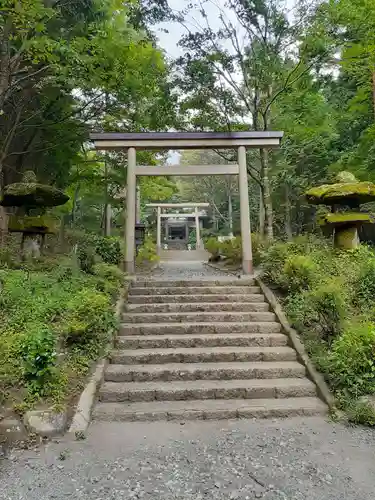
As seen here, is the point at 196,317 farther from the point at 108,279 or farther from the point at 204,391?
the point at 108,279

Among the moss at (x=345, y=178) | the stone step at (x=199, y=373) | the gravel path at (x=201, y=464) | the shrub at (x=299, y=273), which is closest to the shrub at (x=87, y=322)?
the stone step at (x=199, y=373)

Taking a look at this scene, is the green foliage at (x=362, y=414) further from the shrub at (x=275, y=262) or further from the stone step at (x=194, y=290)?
the stone step at (x=194, y=290)

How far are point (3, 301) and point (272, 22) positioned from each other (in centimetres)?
953

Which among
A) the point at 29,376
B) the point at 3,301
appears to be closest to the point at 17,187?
the point at 3,301

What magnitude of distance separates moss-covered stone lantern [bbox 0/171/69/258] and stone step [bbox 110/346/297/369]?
3538 millimetres

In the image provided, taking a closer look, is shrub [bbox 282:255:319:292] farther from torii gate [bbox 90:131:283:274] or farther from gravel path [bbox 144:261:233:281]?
torii gate [bbox 90:131:283:274]

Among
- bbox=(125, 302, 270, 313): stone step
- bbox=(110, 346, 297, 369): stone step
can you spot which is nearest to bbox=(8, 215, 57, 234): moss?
bbox=(125, 302, 270, 313): stone step

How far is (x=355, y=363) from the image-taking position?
3973mm

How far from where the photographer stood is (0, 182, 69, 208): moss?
6.84 meters

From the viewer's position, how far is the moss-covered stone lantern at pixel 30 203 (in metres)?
6.87

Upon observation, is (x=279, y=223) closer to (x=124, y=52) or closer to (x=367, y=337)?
(x=124, y=52)

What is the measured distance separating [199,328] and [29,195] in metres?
4.19

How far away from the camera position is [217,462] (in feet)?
9.64

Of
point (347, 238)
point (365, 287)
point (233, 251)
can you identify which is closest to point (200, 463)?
point (365, 287)
